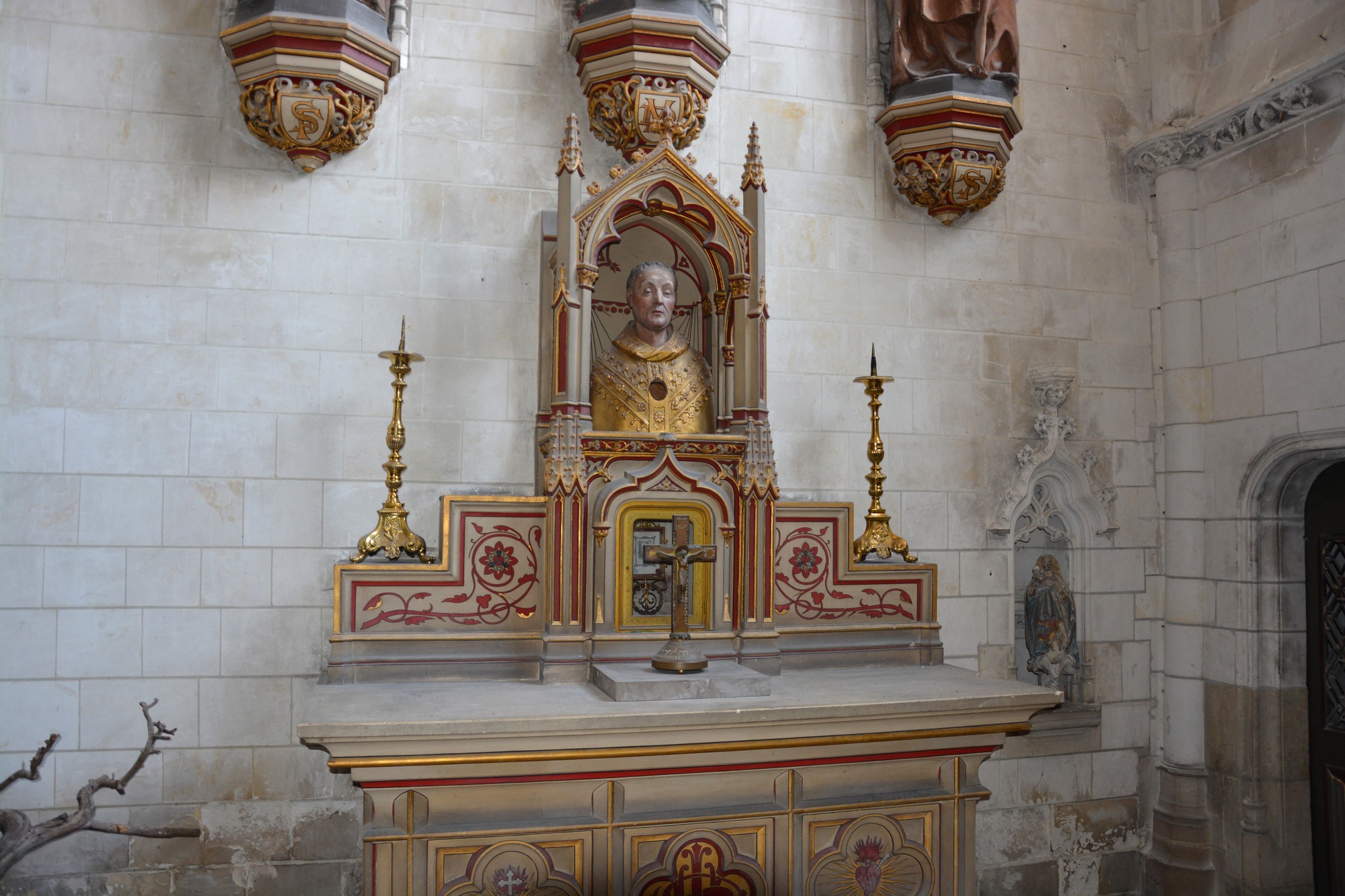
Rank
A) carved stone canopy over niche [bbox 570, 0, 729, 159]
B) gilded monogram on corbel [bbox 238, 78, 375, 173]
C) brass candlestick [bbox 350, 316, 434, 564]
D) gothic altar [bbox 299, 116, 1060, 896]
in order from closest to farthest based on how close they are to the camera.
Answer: gothic altar [bbox 299, 116, 1060, 896], brass candlestick [bbox 350, 316, 434, 564], gilded monogram on corbel [bbox 238, 78, 375, 173], carved stone canopy over niche [bbox 570, 0, 729, 159]

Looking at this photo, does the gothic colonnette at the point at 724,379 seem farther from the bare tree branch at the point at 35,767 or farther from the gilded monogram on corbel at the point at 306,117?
the bare tree branch at the point at 35,767

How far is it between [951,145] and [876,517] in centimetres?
203

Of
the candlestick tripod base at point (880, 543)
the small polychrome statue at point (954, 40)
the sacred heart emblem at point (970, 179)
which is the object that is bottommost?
the candlestick tripod base at point (880, 543)

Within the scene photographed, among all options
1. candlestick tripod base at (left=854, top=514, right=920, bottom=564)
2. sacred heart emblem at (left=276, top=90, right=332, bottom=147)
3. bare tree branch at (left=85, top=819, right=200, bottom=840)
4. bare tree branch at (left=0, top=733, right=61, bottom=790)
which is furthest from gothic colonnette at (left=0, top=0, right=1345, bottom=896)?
bare tree branch at (left=85, top=819, right=200, bottom=840)

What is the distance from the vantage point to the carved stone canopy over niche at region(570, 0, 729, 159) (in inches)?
189

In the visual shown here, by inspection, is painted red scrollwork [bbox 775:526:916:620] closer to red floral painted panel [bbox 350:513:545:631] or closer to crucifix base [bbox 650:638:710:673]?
crucifix base [bbox 650:638:710:673]

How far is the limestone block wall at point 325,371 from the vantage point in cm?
444

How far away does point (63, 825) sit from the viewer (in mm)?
3939

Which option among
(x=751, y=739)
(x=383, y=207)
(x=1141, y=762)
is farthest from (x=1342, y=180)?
(x=383, y=207)

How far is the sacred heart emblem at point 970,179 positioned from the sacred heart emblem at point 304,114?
124 inches

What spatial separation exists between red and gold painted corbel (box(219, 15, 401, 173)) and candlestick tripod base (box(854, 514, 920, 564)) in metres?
3.07

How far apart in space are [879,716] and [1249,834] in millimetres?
2964

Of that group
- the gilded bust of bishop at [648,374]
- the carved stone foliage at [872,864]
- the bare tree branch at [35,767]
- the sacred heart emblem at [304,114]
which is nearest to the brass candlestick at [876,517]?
the gilded bust of bishop at [648,374]

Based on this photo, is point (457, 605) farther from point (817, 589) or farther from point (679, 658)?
point (817, 589)
